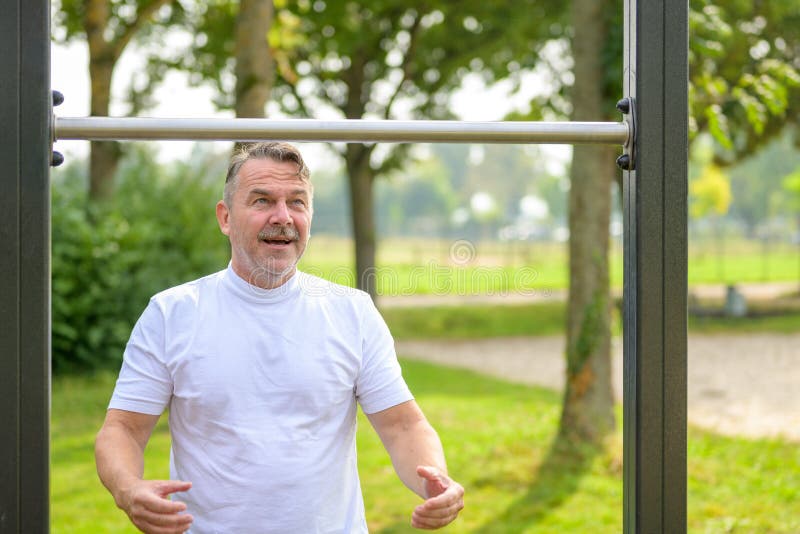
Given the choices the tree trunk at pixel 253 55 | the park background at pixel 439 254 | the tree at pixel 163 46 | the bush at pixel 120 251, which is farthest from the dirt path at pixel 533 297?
the tree trunk at pixel 253 55

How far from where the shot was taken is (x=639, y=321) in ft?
5.43

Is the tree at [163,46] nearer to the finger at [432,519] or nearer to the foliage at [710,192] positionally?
the finger at [432,519]

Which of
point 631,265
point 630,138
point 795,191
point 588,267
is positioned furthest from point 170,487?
point 795,191

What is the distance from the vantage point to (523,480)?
5.61 metres

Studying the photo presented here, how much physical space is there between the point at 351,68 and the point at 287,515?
12.4m

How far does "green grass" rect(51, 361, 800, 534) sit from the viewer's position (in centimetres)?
486

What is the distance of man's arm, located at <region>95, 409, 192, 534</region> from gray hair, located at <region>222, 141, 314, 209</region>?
1.73 feet

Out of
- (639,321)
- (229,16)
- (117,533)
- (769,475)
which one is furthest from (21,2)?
(229,16)

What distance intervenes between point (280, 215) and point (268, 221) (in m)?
0.03

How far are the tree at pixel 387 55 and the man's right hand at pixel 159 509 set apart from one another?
10763 millimetres

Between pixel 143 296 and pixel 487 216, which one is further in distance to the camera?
pixel 487 216

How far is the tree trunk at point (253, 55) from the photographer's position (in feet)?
20.2

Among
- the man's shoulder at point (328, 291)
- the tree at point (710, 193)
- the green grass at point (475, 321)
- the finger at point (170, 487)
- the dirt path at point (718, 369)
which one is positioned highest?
the man's shoulder at point (328, 291)

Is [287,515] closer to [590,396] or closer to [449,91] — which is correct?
[590,396]
